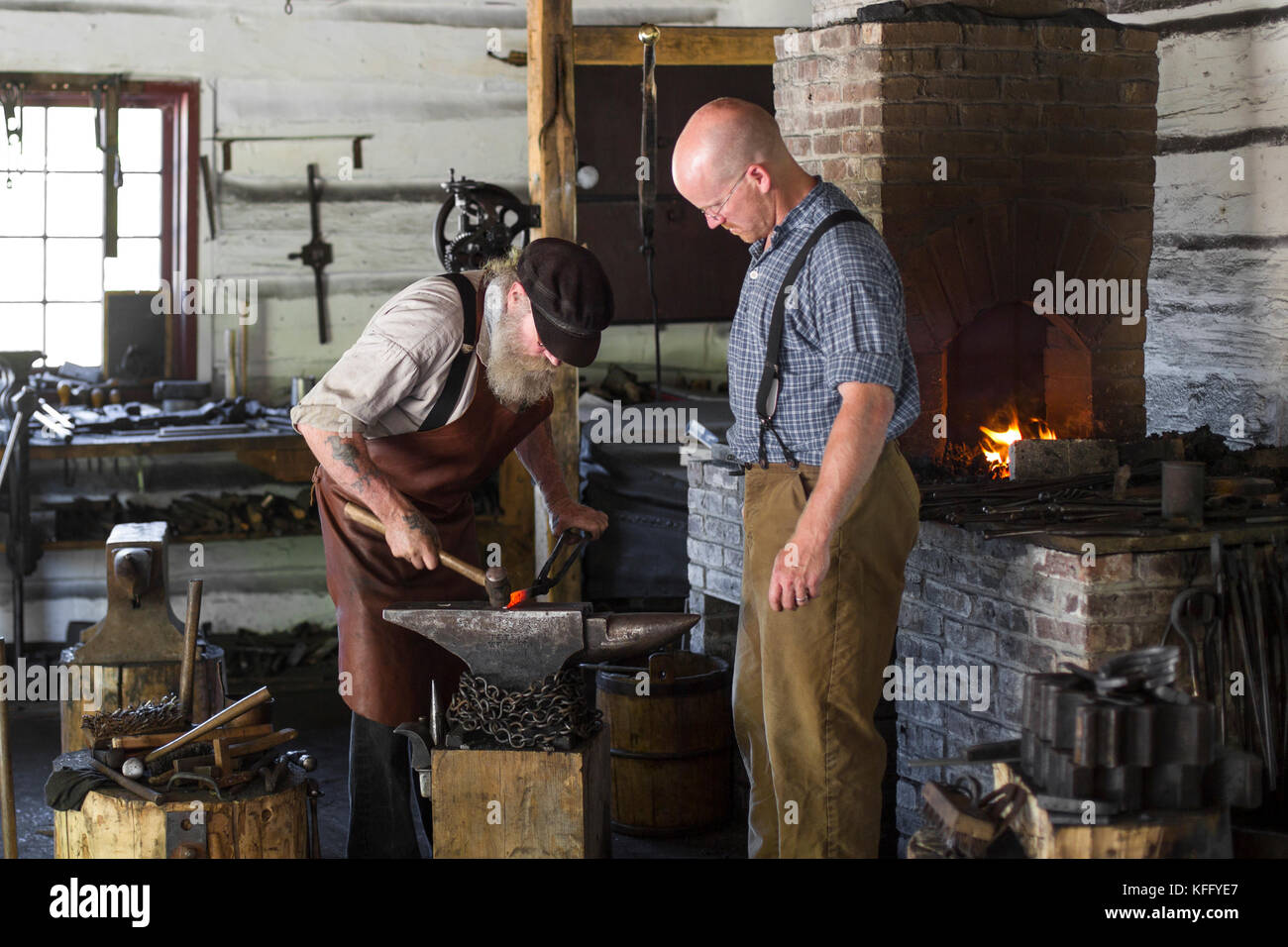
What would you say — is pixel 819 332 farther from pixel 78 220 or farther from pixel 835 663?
pixel 78 220

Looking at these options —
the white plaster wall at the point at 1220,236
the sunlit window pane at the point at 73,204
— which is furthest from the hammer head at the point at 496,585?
the sunlit window pane at the point at 73,204

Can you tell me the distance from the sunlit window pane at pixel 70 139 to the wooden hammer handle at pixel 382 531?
442 cm

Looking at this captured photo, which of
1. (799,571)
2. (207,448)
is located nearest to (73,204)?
(207,448)

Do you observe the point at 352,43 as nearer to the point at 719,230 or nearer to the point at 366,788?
the point at 719,230

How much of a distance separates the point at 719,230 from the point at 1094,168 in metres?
3.41

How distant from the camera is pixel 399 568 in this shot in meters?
3.71

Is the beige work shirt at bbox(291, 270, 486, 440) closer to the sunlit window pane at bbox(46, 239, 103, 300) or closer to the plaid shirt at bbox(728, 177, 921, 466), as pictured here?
the plaid shirt at bbox(728, 177, 921, 466)

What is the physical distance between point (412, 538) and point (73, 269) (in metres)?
4.58

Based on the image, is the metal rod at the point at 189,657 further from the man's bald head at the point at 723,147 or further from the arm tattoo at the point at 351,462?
the man's bald head at the point at 723,147

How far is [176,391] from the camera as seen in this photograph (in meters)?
7.09

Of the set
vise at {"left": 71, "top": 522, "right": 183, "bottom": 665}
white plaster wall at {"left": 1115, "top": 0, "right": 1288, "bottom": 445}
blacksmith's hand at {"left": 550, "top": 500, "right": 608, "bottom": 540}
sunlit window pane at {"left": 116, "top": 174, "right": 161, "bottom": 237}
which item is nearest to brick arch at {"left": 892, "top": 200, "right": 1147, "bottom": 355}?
white plaster wall at {"left": 1115, "top": 0, "right": 1288, "bottom": 445}

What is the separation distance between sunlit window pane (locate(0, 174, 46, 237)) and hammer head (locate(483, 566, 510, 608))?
491 cm

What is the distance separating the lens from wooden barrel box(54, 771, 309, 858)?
3.28 meters
